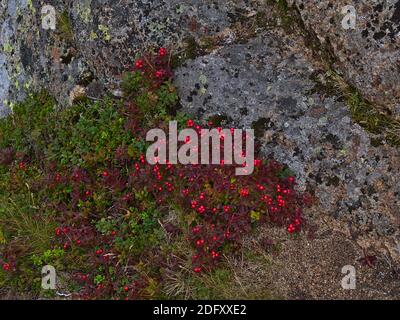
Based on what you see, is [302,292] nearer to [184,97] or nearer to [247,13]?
[184,97]

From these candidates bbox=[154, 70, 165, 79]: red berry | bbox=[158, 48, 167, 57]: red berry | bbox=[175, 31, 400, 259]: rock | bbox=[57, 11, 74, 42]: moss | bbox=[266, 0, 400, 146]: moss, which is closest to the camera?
bbox=[175, 31, 400, 259]: rock

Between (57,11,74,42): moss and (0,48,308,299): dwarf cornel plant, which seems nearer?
(0,48,308,299): dwarf cornel plant

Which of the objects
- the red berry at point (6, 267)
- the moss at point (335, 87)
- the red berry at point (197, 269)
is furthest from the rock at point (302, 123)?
the red berry at point (6, 267)

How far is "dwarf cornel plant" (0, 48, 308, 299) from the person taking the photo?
22.6 ft

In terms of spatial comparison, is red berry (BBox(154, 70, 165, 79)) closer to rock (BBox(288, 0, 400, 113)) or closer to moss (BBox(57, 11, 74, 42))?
moss (BBox(57, 11, 74, 42))

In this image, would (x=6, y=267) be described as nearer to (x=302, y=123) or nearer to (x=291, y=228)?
(x=291, y=228)

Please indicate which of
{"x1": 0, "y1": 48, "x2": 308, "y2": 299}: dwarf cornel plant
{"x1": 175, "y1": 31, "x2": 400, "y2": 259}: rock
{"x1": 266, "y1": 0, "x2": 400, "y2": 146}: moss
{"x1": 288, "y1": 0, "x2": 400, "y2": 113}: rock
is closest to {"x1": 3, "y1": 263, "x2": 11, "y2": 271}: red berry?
{"x1": 0, "y1": 48, "x2": 308, "y2": 299}: dwarf cornel plant

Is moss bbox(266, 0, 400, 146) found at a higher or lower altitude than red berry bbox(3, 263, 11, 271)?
higher

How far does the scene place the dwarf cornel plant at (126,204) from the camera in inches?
272

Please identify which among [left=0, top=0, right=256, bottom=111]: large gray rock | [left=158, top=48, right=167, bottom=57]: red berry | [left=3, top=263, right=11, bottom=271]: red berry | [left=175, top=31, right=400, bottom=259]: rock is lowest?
[left=3, top=263, right=11, bottom=271]: red berry

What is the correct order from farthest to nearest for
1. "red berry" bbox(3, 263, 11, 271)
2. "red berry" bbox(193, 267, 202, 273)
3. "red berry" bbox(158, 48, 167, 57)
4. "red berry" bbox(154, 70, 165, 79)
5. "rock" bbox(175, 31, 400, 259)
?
"red berry" bbox(158, 48, 167, 57)
"red berry" bbox(154, 70, 165, 79)
"red berry" bbox(3, 263, 11, 271)
"rock" bbox(175, 31, 400, 259)
"red berry" bbox(193, 267, 202, 273)

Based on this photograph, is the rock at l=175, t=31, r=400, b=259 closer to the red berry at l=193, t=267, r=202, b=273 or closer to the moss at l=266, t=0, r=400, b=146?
the moss at l=266, t=0, r=400, b=146

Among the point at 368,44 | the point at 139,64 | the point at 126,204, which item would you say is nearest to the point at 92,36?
the point at 139,64

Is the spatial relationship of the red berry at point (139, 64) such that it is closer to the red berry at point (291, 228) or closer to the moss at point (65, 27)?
the moss at point (65, 27)
